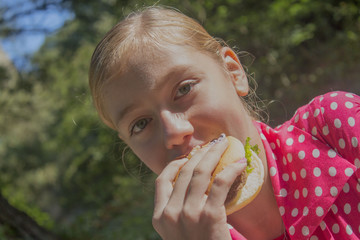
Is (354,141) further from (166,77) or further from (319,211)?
(166,77)

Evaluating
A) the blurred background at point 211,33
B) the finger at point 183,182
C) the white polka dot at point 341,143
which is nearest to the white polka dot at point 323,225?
the white polka dot at point 341,143

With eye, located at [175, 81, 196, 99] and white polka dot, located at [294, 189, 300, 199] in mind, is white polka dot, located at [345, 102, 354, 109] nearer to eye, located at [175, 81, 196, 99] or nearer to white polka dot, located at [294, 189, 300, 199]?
white polka dot, located at [294, 189, 300, 199]

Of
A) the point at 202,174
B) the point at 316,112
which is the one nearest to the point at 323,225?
the point at 316,112

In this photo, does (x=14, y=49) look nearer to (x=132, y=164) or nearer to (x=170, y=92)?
(x=132, y=164)

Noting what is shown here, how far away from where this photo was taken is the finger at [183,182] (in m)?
1.42

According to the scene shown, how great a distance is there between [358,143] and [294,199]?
38cm

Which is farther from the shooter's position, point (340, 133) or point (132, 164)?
point (132, 164)

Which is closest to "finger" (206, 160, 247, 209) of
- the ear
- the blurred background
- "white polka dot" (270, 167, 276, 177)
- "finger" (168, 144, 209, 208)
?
"finger" (168, 144, 209, 208)

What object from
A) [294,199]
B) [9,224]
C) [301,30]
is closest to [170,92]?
[294,199]

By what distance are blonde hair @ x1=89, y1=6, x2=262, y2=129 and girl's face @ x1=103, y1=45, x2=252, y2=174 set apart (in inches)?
2.2

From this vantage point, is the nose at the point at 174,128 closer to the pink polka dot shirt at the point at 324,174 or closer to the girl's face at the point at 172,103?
the girl's face at the point at 172,103

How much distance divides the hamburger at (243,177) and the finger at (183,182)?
0.38 ft

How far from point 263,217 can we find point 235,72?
2.57ft

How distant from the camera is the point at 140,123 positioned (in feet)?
5.83
